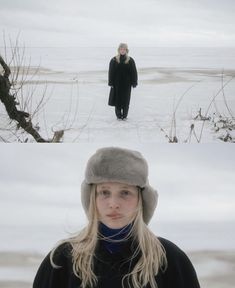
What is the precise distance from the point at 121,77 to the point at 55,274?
1189mm

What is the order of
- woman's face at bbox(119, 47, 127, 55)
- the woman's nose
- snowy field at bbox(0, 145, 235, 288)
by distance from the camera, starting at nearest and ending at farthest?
1. the woman's nose
2. snowy field at bbox(0, 145, 235, 288)
3. woman's face at bbox(119, 47, 127, 55)

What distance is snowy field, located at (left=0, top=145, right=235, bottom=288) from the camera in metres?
2.19

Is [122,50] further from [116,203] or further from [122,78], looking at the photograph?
[116,203]

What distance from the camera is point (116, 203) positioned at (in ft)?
4.83

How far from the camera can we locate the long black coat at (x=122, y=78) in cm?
236

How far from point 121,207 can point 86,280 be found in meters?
0.26

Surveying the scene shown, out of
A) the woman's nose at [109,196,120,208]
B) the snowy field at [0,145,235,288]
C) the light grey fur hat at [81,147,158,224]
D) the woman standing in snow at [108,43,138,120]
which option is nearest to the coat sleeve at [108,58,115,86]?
the woman standing in snow at [108,43,138,120]

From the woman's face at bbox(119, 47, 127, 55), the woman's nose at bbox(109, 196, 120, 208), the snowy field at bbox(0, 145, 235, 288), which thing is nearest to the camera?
the woman's nose at bbox(109, 196, 120, 208)

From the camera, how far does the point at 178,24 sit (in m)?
A: 2.42

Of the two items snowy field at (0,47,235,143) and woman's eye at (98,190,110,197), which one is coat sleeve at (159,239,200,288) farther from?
snowy field at (0,47,235,143)

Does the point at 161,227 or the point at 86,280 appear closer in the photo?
the point at 86,280

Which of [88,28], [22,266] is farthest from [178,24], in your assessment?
[22,266]

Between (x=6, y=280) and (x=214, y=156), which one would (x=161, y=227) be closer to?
(x=214, y=156)

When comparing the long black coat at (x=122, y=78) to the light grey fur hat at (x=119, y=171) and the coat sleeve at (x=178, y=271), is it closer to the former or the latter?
the light grey fur hat at (x=119, y=171)
